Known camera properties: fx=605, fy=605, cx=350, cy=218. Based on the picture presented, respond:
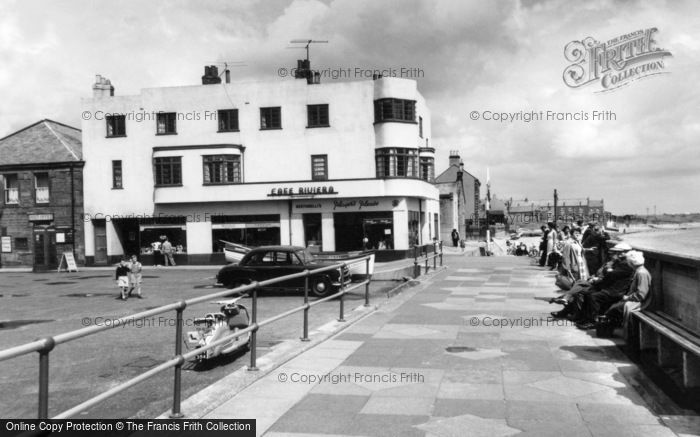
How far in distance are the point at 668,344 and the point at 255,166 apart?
31.5m

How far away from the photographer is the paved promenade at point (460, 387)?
17.6 ft

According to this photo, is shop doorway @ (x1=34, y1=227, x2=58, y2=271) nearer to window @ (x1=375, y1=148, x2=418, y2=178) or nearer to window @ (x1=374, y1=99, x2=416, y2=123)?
window @ (x1=375, y1=148, x2=418, y2=178)

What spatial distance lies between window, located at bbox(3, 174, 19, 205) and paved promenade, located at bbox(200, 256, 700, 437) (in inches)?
1399

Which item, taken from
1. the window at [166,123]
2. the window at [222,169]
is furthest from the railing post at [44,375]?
the window at [166,123]

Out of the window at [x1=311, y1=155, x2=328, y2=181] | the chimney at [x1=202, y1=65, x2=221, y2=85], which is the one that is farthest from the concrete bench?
the chimney at [x1=202, y1=65, x2=221, y2=85]

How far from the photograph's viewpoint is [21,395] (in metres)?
7.46

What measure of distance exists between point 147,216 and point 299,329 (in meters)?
28.7

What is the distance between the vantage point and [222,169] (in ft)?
120

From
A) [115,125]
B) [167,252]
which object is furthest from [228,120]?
[167,252]

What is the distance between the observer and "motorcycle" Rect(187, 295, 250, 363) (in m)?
8.26

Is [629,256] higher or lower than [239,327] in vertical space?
higher

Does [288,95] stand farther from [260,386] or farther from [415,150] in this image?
[260,386]

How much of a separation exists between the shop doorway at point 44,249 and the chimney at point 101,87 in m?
9.19

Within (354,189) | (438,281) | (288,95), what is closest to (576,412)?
(438,281)
